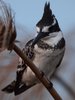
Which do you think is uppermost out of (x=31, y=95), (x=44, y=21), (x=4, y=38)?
(x=4, y=38)

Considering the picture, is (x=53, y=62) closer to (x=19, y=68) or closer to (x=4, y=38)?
(x=19, y=68)

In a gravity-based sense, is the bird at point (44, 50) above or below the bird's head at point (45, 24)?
below

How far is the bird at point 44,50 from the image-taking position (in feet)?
2.30

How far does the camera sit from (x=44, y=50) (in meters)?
0.80

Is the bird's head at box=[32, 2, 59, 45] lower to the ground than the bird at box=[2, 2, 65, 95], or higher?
higher

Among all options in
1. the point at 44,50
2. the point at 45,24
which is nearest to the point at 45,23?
the point at 45,24

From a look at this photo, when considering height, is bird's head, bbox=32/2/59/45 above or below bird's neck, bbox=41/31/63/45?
above

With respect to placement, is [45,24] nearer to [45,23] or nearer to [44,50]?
[45,23]

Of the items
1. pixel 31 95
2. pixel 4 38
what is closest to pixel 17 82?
pixel 31 95

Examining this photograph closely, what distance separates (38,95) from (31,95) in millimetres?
20

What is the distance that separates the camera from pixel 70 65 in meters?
0.75

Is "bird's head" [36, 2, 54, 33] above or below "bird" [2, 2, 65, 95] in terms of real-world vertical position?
above

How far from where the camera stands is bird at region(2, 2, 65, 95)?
2.30ft

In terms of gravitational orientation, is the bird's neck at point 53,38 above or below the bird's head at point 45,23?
below
